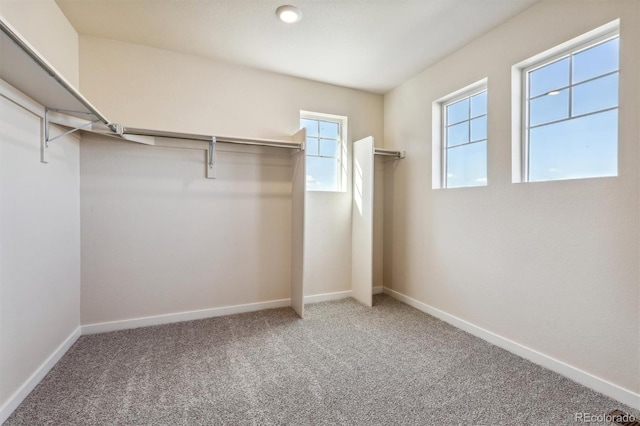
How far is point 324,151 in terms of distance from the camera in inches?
141

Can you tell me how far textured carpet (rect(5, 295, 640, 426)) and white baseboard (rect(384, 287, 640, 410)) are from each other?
55 millimetres

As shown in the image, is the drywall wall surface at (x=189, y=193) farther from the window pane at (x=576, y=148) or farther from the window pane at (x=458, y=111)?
the window pane at (x=576, y=148)

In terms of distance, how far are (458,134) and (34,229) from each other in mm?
3428

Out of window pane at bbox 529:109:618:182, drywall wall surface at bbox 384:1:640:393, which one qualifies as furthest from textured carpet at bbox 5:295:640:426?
window pane at bbox 529:109:618:182

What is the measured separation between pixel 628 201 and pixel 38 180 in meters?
3.56

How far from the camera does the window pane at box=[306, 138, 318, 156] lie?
3516mm

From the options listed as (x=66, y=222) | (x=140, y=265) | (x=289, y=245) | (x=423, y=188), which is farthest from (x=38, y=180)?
(x=423, y=188)

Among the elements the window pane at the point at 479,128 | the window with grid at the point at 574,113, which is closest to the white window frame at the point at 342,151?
the window pane at the point at 479,128

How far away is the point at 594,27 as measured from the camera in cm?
184

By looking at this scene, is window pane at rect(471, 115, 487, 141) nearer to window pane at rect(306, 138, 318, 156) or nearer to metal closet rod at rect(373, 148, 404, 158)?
metal closet rod at rect(373, 148, 404, 158)

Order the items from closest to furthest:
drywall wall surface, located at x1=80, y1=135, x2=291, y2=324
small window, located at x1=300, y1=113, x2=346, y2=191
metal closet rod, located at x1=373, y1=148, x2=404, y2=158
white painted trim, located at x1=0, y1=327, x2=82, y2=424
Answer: white painted trim, located at x1=0, y1=327, x2=82, y2=424 → drywall wall surface, located at x1=80, y1=135, x2=291, y2=324 → metal closet rod, located at x1=373, y1=148, x2=404, y2=158 → small window, located at x1=300, y1=113, x2=346, y2=191

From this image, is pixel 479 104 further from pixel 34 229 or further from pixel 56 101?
pixel 34 229

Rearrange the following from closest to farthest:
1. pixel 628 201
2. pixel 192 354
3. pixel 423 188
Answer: pixel 628 201 < pixel 192 354 < pixel 423 188

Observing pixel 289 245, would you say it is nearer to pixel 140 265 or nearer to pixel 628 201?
pixel 140 265
